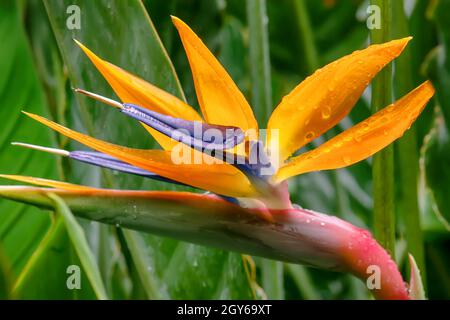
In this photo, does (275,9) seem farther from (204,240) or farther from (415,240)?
(204,240)

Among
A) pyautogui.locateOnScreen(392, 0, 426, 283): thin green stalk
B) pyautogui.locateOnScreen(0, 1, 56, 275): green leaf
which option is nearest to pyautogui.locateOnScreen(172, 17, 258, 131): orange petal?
pyautogui.locateOnScreen(392, 0, 426, 283): thin green stalk

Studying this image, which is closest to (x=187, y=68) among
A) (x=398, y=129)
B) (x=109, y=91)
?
(x=109, y=91)

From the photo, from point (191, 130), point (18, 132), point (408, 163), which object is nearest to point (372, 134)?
point (191, 130)

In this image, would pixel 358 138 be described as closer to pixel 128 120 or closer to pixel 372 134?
pixel 372 134

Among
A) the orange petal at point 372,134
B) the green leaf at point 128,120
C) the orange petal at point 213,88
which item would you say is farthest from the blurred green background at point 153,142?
the orange petal at point 372,134

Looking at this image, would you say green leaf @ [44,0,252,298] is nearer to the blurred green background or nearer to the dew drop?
the blurred green background

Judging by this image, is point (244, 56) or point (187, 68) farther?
point (244, 56)
